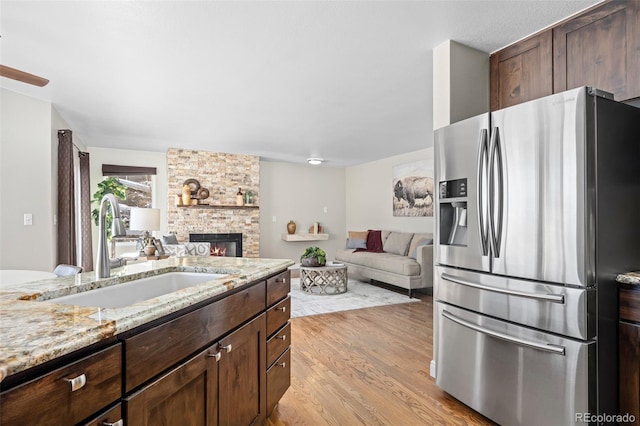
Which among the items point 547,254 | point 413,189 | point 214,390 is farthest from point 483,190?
point 413,189

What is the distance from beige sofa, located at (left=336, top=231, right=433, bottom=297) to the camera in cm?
514

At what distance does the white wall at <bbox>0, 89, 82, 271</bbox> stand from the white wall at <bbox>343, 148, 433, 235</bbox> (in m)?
5.41

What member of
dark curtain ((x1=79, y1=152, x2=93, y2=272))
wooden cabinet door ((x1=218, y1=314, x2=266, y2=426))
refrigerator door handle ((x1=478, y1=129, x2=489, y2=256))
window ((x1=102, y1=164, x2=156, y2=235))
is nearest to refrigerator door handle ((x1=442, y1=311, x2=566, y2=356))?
refrigerator door handle ((x1=478, y1=129, x2=489, y2=256))

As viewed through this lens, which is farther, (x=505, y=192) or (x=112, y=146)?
(x=112, y=146)

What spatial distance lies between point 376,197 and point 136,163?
4.85 metres

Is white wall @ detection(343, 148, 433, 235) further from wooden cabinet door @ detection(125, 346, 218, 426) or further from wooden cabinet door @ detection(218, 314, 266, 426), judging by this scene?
wooden cabinet door @ detection(125, 346, 218, 426)

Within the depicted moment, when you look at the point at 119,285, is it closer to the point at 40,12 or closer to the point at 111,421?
the point at 111,421

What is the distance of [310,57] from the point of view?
2740 millimetres

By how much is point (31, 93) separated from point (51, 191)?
1.02 metres

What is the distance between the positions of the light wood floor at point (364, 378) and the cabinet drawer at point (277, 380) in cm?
15

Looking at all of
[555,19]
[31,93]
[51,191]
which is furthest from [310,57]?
[51,191]

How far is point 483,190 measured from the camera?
1990 mm

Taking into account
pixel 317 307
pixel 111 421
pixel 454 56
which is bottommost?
pixel 317 307

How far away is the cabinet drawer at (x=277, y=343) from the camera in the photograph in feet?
6.10
